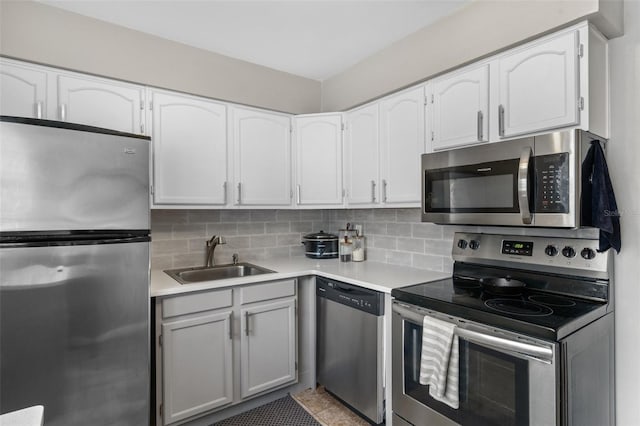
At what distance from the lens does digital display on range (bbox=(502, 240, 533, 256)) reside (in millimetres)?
1758

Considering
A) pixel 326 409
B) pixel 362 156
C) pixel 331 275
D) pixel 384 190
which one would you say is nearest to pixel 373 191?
pixel 384 190

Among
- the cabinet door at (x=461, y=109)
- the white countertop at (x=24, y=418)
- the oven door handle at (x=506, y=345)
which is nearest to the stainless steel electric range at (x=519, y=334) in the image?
the oven door handle at (x=506, y=345)

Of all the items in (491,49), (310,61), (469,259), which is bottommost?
(469,259)

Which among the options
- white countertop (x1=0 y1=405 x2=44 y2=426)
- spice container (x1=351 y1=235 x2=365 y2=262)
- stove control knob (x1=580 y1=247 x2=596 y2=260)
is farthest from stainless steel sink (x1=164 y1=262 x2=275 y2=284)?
stove control knob (x1=580 y1=247 x2=596 y2=260)

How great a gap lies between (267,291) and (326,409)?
2.90 ft

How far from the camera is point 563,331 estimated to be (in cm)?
121

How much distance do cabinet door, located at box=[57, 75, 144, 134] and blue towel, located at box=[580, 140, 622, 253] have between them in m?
2.41

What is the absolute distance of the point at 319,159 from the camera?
2.76 metres

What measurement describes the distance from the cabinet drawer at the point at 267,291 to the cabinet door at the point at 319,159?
717 millimetres

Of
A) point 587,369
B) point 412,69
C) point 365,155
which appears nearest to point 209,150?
point 365,155

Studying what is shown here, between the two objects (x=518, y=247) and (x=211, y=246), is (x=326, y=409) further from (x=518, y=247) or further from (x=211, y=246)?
(x=518, y=247)

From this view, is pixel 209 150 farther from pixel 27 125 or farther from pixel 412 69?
pixel 412 69

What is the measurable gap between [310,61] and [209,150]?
1.04 m

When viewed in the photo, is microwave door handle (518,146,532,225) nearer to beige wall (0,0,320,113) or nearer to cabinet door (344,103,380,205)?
cabinet door (344,103,380,205)
